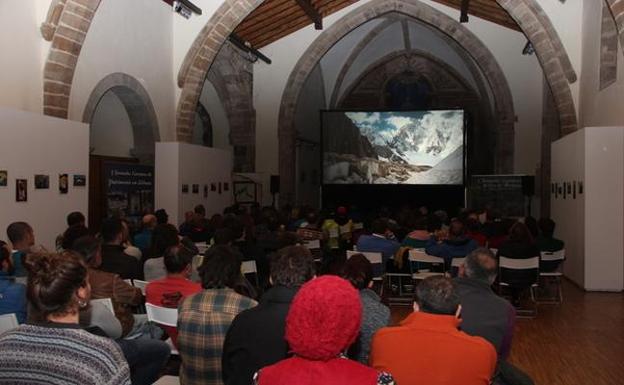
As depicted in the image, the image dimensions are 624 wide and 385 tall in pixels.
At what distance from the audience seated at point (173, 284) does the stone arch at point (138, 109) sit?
7.19 meters

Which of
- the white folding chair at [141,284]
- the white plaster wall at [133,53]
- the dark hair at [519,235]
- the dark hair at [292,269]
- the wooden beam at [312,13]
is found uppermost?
the wooden beam at [312,13]

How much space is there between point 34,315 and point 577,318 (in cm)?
698

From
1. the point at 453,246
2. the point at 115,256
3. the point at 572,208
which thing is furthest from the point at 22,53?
the point at 572,208

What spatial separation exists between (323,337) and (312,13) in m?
15.2

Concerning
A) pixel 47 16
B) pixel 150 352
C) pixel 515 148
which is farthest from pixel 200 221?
pixel 515 148

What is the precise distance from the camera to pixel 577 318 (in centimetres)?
786

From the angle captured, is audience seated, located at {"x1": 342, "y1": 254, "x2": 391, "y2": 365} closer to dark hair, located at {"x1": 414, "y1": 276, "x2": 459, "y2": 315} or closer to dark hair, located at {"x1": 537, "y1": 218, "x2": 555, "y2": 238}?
dark hair, located at {"x1": 414, "y1": 276, "x2": 459, "y2": 315}

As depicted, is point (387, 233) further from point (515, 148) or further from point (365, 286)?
point (515, 148)

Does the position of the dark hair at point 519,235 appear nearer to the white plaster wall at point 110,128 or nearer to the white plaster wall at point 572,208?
the white plaster wall at point 572,208

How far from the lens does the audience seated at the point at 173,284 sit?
4594mm

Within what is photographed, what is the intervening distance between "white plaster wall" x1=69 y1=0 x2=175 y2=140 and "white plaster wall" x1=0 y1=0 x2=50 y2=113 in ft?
2.78

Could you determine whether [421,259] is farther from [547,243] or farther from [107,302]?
[107,302]

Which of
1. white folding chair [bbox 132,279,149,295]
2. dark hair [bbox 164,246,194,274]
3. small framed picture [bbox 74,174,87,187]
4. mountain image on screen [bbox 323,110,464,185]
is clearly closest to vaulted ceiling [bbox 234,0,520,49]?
mountain image on screen [bbox 323,110,464,185]

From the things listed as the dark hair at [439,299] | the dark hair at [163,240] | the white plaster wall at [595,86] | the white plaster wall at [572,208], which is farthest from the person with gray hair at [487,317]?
the white plaster wall at [595,86]
